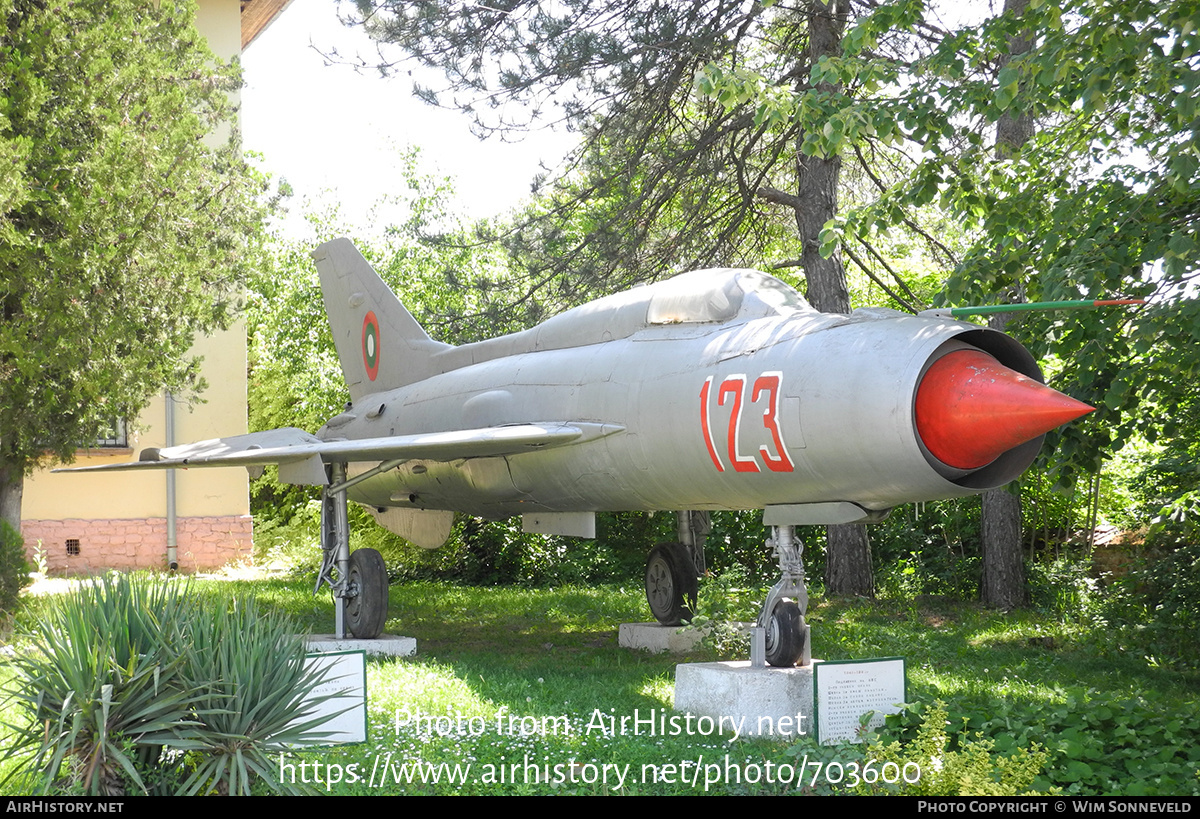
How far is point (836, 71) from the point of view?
7.04m

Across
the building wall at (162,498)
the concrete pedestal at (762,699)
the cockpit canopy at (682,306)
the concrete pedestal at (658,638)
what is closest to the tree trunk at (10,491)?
the building wall at (162,498)

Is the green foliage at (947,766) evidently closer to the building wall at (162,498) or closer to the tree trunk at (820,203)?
the tree trunk at (820,203)

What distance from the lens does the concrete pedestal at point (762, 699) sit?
5969 mm

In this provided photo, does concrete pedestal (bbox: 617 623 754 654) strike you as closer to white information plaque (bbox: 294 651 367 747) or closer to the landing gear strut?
the landing gear strut

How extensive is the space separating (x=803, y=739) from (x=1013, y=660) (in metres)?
4.15

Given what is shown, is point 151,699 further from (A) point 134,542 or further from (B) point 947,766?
(A) point 134,542

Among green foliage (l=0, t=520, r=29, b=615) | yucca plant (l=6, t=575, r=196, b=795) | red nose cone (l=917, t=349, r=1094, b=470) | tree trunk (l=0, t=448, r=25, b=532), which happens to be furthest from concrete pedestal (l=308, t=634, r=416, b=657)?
red nose cone (l=917, t=349, r=1094, b=470)

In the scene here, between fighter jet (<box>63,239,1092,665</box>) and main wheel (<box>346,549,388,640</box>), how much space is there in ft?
0.06

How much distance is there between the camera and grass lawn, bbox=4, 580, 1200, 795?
494cm

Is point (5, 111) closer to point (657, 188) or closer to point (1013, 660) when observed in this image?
Answer: point (657, 188)

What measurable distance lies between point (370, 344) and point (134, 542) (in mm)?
7081

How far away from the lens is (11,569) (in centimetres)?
962

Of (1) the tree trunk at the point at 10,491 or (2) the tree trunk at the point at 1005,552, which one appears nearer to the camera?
(1) the tree trunk at the point at 10,491

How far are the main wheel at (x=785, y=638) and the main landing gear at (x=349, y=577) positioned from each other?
151 inches
